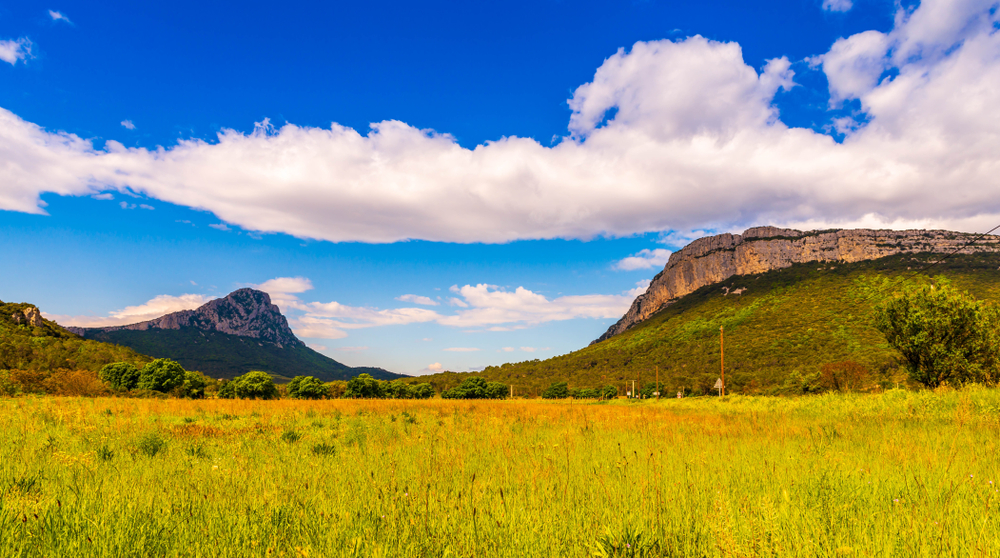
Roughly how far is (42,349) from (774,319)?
11875 centimetres

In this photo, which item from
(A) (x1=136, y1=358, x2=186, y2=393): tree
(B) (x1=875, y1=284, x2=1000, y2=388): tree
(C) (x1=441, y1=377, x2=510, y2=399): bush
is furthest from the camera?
(C) (x1=441, y1=377, x2=510, y2=399): bush

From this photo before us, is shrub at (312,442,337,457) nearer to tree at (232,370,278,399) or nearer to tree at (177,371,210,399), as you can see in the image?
tree at (232,370,278,399)

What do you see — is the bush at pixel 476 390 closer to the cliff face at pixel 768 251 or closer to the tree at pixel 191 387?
the tree at pixel 191 387

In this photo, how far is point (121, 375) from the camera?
36906 millimetres

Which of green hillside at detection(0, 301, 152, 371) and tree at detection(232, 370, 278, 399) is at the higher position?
green hillside at detection(0, 301, 152, 371)

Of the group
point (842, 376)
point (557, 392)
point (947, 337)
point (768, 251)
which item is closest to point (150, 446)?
point (947, 337)

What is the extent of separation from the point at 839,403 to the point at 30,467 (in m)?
21.4

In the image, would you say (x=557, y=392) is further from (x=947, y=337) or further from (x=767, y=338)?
(x=947, y=337)

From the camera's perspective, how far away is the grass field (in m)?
2.73

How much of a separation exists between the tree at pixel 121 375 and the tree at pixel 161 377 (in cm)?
92

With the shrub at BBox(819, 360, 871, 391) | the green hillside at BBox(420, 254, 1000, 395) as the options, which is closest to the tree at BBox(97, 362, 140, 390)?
the green hillside at BBox(420, 254, 1000, 395)

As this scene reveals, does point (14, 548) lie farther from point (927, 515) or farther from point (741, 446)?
point (741, 446)

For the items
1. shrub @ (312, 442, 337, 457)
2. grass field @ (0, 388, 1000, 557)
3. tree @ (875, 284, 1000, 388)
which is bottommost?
shrub @ (312, 442, 337, 457)

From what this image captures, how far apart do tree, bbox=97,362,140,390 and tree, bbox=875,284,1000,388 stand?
5757 cm
